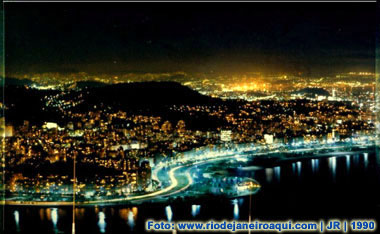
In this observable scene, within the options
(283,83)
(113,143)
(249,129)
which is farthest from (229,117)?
(113,143)

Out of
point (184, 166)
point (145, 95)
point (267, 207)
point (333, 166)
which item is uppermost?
point (145, 95)

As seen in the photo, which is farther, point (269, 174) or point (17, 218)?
point (269, 174)

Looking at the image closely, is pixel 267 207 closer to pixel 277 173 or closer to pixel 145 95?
pixel 277 173

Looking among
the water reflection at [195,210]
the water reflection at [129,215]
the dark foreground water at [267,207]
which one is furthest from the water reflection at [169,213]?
the water reflection at [129,215]

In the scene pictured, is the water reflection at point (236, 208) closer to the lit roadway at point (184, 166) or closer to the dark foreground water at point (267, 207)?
the dark foreground water at point (267, 207)

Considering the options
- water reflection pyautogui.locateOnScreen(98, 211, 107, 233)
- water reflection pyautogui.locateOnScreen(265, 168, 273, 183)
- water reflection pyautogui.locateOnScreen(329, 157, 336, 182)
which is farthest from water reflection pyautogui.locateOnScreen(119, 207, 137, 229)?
water reflection pyautogui.locateOnScreen(329, 157, 336, 182)

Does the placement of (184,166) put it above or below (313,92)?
below

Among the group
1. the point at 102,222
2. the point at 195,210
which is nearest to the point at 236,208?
the point at 195,210
